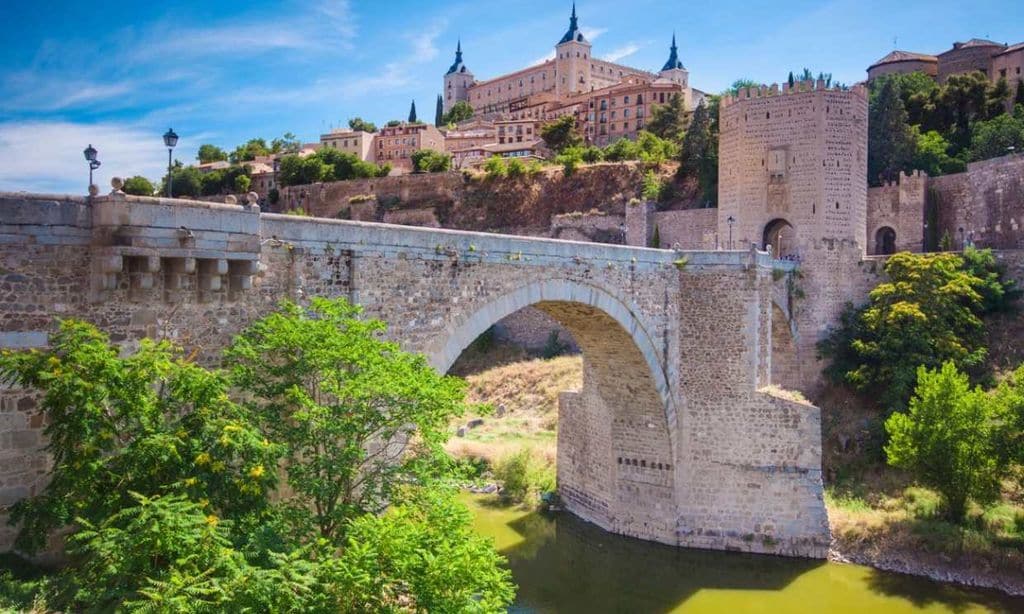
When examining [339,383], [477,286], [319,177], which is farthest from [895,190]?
[319,177]

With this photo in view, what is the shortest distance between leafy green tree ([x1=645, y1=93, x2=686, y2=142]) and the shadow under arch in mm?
40674

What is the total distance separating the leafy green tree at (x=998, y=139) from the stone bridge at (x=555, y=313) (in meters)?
21.9

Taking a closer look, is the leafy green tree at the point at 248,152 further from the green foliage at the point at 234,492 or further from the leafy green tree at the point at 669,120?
the green foliage at the point at 234,492

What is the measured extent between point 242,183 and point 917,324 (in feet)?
171

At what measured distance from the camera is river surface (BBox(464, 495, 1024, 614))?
15000 mm

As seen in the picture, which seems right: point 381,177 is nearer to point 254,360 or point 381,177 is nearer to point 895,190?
point 895,190

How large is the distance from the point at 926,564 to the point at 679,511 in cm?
502

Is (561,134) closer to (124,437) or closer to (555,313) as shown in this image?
(555,313)

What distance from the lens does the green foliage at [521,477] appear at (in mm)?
20672

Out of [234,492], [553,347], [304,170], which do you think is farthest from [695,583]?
[304,170]

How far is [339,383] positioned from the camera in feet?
27.8

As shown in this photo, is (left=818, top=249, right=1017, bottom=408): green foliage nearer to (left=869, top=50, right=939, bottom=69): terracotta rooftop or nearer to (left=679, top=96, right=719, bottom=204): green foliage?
(left=679, top=96, right=719, bottom=204): green foliage

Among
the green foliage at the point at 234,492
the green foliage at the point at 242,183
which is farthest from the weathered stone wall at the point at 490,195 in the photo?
the green foliage at the point at 234,492

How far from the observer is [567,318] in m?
16.4
